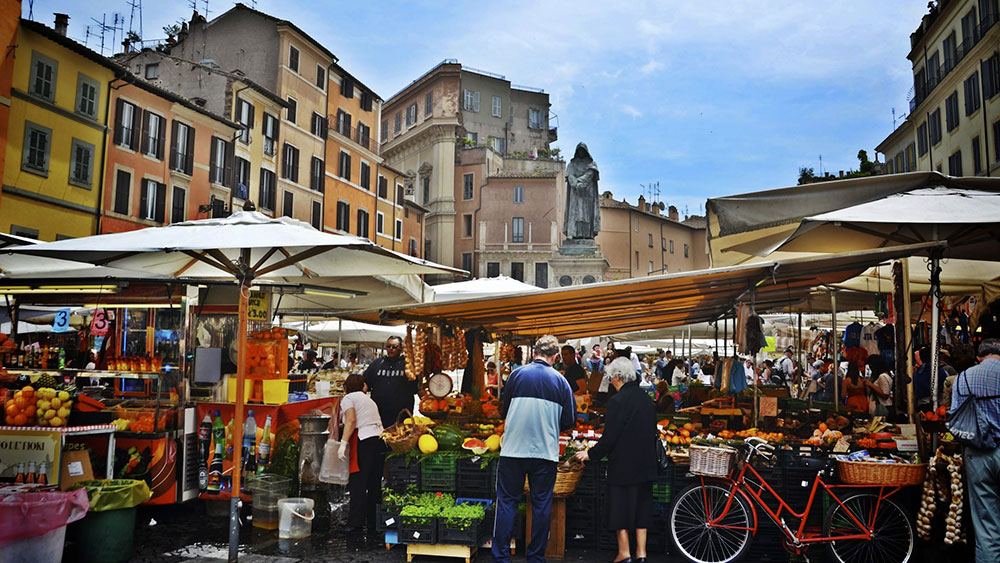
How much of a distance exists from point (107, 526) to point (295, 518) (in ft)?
5.56

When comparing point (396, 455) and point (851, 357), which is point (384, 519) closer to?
point (396, 455)

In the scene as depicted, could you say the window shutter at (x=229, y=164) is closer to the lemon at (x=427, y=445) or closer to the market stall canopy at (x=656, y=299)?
the market stall canopy at (x=656, y=299)

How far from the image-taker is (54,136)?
944 inches

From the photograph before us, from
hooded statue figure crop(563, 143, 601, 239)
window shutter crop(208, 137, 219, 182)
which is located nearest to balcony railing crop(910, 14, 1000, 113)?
Answer: hooded statue figure crop(563, 143, 601, 239)

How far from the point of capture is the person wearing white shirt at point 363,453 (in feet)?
24.6

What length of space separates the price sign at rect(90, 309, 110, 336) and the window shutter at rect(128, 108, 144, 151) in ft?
64.6

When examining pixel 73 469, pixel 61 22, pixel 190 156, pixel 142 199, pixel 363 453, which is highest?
pixel 61 22

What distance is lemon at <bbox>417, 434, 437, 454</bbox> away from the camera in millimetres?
7176

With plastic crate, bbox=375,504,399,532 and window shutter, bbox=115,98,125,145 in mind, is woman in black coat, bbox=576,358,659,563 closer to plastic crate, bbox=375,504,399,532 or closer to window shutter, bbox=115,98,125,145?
plastic crate, bbox=375,504,399,532

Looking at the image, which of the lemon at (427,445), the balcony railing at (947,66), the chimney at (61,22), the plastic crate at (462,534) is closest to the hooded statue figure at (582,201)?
the balcony railing at (947,66)

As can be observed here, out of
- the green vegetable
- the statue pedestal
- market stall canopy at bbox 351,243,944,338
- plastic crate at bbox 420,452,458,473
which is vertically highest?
the statue pedestal

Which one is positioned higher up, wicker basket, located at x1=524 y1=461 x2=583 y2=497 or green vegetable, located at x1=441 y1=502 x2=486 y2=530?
wicker basket, located at x1=524 y1=461 x2=583 y2=497

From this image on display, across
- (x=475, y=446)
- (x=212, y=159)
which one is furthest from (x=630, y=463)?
(x=212, y=159)

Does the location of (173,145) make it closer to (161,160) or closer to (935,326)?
(161,160)
